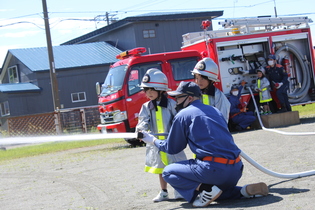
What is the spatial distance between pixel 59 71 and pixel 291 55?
69.1 ft

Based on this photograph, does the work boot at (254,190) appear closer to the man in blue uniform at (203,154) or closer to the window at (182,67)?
the man in blue uniform at (203,154)

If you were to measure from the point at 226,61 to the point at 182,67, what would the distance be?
5.47 ft

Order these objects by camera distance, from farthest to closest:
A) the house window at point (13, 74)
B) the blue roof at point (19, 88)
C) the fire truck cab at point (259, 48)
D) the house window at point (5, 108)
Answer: the house window at point (13, 74), the house window at point (5, 108), the blue roof at point (19, 88), the fire truck cab at point (259, 48)

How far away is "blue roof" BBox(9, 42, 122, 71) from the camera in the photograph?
3472 cm

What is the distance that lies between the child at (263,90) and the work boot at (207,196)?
408 inches

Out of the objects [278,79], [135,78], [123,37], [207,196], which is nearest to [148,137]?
[207,196]

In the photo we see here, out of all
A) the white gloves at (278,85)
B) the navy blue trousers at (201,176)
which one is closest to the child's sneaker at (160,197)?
the navy blue trousers at (201,176)

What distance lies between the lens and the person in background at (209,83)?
680 cm

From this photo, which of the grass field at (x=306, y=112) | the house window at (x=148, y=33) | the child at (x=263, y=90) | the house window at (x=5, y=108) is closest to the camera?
the child at (x=263, y=90)

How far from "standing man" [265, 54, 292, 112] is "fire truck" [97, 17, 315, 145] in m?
0.50

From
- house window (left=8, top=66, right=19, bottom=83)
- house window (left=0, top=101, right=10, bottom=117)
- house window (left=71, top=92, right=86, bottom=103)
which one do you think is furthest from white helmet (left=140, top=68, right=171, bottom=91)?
house window (left=8, top=66, right=19, bottom=83)

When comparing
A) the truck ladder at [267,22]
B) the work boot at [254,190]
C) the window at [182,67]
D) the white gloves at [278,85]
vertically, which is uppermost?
the truck ladder at [267,22]

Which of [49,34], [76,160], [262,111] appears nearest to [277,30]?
[262,111]

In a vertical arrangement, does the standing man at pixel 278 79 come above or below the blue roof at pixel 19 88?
below
